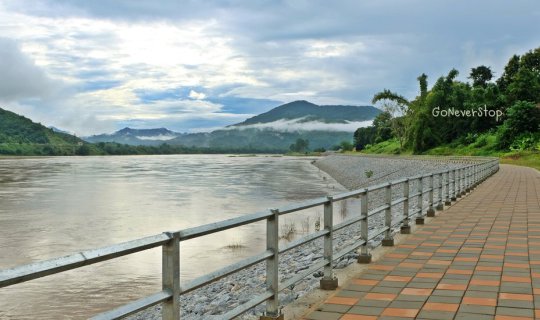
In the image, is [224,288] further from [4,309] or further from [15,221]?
[15,221]

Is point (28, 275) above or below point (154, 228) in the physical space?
above

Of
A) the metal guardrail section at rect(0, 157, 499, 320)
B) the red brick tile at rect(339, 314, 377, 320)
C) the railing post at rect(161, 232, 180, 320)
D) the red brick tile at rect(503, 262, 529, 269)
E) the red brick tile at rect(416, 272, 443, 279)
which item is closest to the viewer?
the metal guardrail section at rect(0, 157, 499, 320)

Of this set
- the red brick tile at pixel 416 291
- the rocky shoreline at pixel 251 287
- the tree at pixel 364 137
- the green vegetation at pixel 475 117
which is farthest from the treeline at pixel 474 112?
the red brick tile at pixel 416 291

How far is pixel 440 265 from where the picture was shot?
768cm

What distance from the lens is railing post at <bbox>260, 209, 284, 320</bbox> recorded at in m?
4.83

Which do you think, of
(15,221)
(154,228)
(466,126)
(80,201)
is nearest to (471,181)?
(154,228)

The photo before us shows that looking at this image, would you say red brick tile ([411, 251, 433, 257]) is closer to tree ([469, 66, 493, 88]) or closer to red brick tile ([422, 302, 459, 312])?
red brick tile ([422, 302, 459, 312])

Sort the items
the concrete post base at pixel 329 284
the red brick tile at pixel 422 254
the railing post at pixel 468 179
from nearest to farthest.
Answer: the concrete post base at pixel 329 284, the red brick tile at pixel 422 254, the railing post at pixel 468 179

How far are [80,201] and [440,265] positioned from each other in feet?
108

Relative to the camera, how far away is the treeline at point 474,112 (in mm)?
65625

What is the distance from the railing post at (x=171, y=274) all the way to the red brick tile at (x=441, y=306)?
3.04 metres

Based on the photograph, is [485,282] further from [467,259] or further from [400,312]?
[400,312]

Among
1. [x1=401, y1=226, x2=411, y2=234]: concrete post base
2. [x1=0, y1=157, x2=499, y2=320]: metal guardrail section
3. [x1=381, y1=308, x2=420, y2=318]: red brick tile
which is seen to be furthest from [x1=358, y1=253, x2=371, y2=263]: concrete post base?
[x1=401, y1=226, x2=411, y2=234]: concrete post base

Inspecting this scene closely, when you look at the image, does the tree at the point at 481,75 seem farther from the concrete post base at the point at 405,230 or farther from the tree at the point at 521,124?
the concrete post base at the point at 405,230
